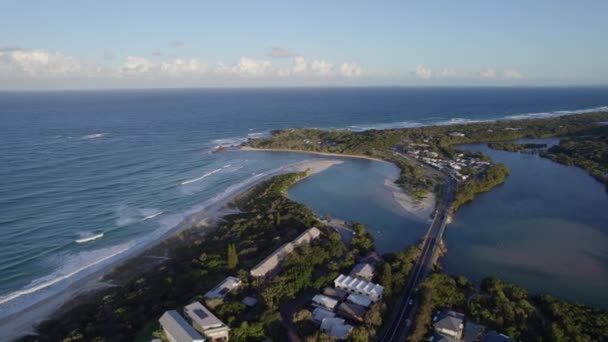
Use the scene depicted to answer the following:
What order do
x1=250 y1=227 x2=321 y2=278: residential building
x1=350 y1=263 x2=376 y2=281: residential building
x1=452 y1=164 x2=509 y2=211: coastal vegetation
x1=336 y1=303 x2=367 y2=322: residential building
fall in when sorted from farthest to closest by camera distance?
1. x1=452 y1=164 x2=509 y2=211: coastal vegetation
2. x1=250 y1=227 x2=321 y2=278: residential building
3. x1=350 y1=263 x2=376 y2=281: residential building
4. x1=336 y1=303 x2=367 y2=322: residential building

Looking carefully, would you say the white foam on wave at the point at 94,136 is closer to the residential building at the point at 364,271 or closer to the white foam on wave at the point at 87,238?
the white foam on wave at the point at 87,238

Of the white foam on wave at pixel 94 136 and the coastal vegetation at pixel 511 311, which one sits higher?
the white foam on wave at pixel 94 136

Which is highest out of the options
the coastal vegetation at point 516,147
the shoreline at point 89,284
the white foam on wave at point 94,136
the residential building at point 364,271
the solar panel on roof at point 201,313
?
the white foam on wave at point 94,136

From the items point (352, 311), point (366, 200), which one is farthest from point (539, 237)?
point (352, 311)

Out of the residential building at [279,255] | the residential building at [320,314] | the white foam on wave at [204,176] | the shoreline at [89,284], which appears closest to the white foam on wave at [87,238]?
the shoreline at [89,284]

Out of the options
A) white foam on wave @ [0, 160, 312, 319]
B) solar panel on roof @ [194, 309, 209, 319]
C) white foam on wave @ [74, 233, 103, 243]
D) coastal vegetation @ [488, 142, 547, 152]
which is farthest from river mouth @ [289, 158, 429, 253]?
coastal vegetation @ [488, 142, 547, 152]

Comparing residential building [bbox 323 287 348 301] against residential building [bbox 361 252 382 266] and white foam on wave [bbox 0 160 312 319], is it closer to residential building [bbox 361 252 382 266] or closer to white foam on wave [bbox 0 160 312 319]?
residential building [bbox 361 252 382 266]
